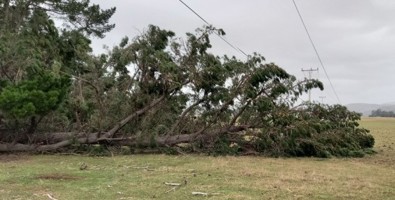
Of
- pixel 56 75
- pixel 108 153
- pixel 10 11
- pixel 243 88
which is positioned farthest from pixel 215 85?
pixel 10 11

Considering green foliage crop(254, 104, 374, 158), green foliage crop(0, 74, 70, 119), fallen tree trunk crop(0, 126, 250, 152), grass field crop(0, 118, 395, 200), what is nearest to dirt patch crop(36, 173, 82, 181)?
grass field crop(0, 118, 395, 200)

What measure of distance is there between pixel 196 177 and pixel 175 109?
6.17m

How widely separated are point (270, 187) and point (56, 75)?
24.4 ft

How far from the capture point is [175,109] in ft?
49.6

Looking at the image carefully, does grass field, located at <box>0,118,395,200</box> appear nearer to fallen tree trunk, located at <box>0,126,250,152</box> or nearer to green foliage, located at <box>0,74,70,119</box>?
fallen tree trunk, located at <box>0,126,250,152</box>

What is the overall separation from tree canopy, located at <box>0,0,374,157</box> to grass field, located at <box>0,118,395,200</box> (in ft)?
3.33

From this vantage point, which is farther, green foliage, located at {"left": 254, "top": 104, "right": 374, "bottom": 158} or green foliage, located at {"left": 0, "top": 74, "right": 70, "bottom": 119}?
green foliage, located at {"left": 254, "top": 104, "right": 374, "bottom": 158}

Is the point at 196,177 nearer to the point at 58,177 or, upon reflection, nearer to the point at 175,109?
the point at 58,177

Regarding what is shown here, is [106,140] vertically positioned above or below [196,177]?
above

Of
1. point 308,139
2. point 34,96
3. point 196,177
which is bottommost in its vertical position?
point 196,177

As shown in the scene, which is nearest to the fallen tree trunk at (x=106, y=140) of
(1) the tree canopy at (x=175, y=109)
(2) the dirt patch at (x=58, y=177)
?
(1) the tree canopy at (x=175, y=109)

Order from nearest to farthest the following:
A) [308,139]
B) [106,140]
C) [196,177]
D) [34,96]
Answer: [196,177]
[34,96]
[308,139]
[106,140]

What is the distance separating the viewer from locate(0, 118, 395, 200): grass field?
7438 mm

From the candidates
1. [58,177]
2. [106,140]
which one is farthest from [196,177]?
[106,140]
